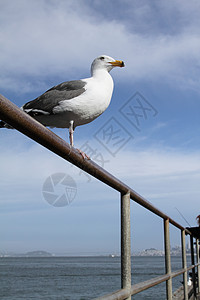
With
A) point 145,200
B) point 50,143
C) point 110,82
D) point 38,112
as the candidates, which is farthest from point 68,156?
point 110,82

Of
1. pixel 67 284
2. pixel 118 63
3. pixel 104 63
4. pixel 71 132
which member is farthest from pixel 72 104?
pixel 67 284

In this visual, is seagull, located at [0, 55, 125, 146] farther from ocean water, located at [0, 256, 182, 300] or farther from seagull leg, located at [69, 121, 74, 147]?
ocean water, located at [0, 256, 182, 300]

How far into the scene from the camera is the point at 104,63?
10.2ft

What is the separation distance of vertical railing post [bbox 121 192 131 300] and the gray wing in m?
1.14

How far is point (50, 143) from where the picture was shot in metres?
1.05

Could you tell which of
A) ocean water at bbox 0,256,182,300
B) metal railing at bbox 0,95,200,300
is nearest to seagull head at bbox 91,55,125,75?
metal railing at bbox 0,95,200,300

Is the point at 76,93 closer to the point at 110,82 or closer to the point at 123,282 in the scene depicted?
the point at 110,82

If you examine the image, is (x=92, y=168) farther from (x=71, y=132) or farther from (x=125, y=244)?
(x=71, y=132)

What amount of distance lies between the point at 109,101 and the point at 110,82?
228 mm

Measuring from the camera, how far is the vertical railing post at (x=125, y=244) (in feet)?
4.75

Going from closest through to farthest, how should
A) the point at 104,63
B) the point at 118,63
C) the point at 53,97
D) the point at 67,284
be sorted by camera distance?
the point at 53,97 < the point at 104,63 < the point at 118,63 < the point at 67,284

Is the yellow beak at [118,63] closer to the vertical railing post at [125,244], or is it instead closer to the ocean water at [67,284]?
the vertical railing post at [125,244]

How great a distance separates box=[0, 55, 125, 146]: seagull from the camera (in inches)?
96.2

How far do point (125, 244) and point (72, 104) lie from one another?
121 cm
